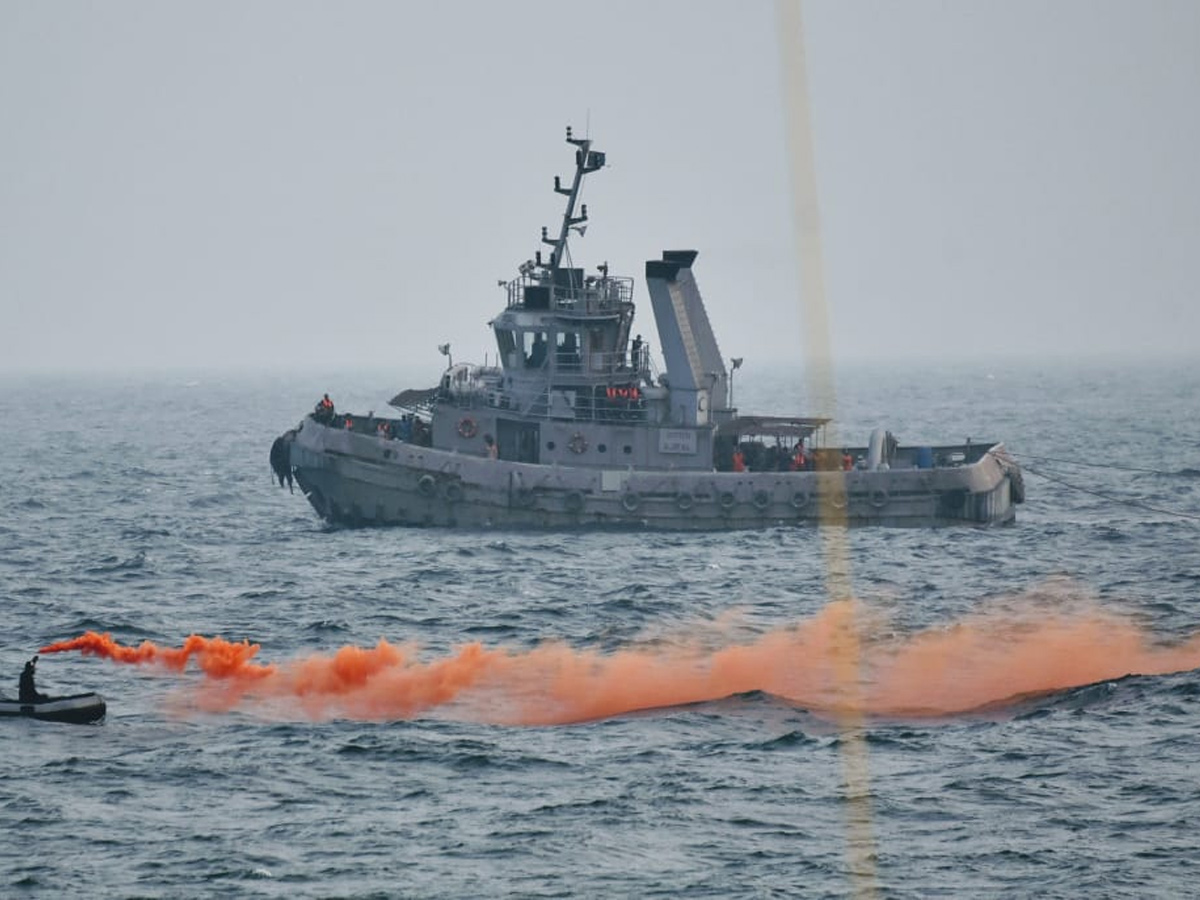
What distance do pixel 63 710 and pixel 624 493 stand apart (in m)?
29.7

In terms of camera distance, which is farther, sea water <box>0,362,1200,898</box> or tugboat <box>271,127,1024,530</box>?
tugboat <box>271,127,1024,530</box>

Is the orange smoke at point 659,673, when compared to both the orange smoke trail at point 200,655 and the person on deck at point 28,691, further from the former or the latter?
the person on deck at point 28,691

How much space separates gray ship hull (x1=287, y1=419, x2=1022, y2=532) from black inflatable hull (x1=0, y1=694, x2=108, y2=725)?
2786cm

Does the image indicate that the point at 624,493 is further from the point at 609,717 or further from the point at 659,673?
the point at 609,717

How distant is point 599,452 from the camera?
63.4 metres

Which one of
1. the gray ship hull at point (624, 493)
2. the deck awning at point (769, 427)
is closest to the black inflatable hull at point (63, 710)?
the gray ship hull at point (624, 493)

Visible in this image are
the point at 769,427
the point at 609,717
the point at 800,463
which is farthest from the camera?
the point at 769,427

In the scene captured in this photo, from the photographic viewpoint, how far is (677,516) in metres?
63.1

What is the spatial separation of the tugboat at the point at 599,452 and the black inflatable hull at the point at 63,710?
91.4ft

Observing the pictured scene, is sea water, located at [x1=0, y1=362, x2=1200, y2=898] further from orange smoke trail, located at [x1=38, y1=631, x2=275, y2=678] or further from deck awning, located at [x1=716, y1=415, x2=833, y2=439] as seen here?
deck awning, located at [x1=716, y1=415, x2=833, y2=439]

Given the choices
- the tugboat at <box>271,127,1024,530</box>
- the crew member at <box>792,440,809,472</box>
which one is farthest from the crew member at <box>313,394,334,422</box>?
the crew member at <box>792,440,809,472</box>

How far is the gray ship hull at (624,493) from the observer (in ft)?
205

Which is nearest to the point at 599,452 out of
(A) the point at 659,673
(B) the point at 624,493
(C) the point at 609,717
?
(B) the point at 624,493

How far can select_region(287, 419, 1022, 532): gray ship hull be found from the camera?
62.6 m
